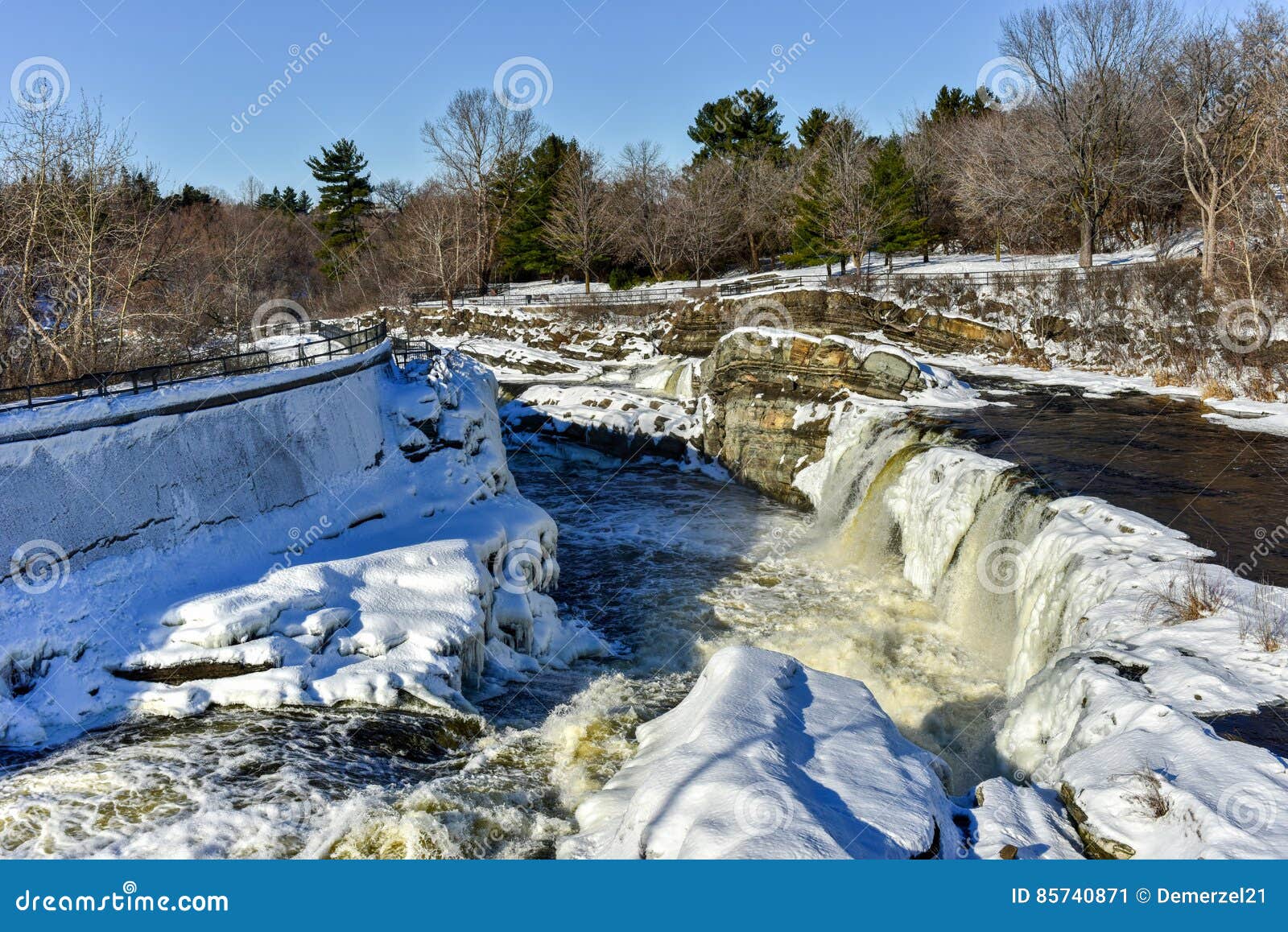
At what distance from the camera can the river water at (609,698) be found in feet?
29.0

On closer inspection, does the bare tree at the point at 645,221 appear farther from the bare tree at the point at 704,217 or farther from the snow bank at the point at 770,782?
the snow bank at the point at 770,782

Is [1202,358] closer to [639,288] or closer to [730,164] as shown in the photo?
[639,288]

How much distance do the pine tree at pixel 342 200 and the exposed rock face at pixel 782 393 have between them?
43078mm

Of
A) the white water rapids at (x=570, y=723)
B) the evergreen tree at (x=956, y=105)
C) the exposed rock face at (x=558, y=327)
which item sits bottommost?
the white water rapids at (x=570, y=723)

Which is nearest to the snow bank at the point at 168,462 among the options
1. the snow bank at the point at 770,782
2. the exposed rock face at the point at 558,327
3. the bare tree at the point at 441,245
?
the snow bank at the point at 770,782

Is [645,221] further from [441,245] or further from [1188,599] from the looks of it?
[1188,599]

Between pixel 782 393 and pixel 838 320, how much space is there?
962 centimetres

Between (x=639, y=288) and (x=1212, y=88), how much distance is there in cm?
2978

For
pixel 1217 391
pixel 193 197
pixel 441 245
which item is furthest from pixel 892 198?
pixel 193 197

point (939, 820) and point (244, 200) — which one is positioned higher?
point (244, 200)

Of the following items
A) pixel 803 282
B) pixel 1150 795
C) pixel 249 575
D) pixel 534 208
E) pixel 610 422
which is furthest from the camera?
pixel 534 208

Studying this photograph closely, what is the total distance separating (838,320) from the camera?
35062 mm

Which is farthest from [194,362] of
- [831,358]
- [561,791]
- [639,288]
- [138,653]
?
[639,288]

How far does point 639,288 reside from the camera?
52375 millimetres
